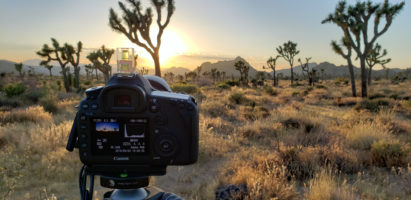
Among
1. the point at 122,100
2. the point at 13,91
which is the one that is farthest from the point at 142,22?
the point at 122,100

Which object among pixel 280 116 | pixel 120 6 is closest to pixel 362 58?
pixel 280 116

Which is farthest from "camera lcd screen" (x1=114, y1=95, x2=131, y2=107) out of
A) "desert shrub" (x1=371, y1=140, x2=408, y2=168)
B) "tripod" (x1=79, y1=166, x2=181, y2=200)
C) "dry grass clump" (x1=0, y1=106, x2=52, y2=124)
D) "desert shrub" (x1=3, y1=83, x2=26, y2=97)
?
"desert shrub" (x1=3, y1=83, x2=26, y2=97)

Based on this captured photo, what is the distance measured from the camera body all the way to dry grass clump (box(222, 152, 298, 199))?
1686mm

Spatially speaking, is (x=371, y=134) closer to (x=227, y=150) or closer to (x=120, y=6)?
(x=227, y=150)

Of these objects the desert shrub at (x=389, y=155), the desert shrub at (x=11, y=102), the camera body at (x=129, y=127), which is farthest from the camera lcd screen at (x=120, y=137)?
the desert shrub at (x=11, y=102)

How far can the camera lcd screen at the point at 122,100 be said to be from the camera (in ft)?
3.98

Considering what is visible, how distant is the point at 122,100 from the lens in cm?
122

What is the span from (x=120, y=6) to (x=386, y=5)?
16.1m

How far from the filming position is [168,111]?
1252 mm

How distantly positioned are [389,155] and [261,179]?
2.55 metres

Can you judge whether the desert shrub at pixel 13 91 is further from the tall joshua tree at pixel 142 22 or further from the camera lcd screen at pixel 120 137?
the camera lcd screen at pixel 120 137

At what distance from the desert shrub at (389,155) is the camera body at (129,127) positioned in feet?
13.9

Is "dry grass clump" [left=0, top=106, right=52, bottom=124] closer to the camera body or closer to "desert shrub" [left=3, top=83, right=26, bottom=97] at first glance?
the camera body

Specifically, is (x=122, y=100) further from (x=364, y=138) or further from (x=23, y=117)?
(x=23, y=117)
